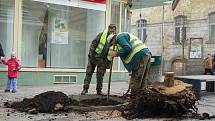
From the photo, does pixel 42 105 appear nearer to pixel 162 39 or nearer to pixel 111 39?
pixel 111 39

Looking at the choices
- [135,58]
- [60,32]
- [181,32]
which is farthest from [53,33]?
[181,32]

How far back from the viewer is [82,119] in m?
7.52

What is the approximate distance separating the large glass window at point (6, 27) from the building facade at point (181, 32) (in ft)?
64.0

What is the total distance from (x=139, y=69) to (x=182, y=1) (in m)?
25.6

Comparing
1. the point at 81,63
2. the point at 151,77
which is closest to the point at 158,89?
the point at 151,77

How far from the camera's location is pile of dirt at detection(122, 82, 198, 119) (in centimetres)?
780

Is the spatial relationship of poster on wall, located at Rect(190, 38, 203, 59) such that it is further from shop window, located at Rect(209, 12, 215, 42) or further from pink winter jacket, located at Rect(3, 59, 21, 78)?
pink winter jacket, located at Rect(3, 59, 21, 78)

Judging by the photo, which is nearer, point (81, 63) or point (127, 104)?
point (127, 104)

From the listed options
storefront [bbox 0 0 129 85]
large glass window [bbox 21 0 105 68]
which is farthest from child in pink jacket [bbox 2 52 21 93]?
large glass window [bbox 21 0 105 68]

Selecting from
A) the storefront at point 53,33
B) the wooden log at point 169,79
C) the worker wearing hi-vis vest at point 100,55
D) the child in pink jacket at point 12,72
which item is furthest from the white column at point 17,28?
the wooden log at point 169,79

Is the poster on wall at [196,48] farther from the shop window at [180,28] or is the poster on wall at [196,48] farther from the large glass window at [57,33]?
the large glass window at [57,33]

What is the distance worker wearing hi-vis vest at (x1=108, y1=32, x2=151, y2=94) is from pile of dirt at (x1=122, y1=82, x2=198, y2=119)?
93 cm

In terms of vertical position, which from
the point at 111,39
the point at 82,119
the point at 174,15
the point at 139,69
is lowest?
the point at 82,119

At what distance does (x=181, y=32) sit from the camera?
33875 millimetres
